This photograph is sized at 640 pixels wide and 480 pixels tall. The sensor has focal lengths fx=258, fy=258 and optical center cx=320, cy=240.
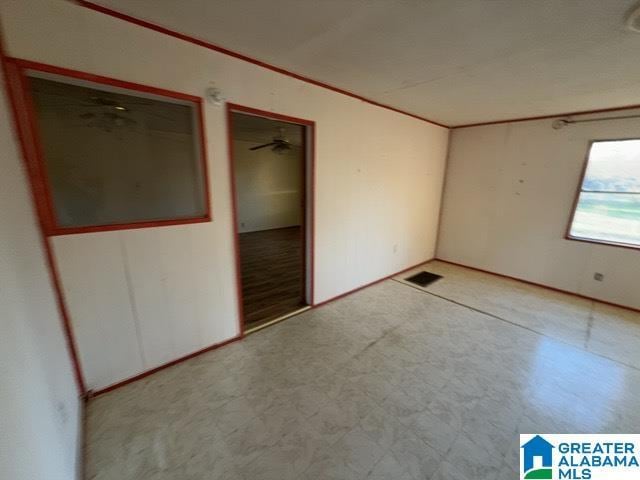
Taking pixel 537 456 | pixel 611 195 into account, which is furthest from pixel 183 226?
pixel 611 195

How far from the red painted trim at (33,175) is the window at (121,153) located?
520mm

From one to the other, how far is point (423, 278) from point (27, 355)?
4083 mm

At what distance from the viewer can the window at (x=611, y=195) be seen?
9.89ft

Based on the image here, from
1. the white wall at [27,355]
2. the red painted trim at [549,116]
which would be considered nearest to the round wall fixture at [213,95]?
the white wall at [27,355]

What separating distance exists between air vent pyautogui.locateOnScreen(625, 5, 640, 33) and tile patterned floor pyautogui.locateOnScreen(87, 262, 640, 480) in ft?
7.63

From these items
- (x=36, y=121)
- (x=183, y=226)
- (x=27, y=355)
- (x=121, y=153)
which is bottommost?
(x=27, y=355)

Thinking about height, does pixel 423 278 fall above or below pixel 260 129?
below

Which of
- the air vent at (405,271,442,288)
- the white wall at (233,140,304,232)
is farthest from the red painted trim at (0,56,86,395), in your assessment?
the white wall at (233,140,304,232)

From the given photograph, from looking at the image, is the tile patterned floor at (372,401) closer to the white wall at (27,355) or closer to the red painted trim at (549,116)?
the white wall at (27,355)

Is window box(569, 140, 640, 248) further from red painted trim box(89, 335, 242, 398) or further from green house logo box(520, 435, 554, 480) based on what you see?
red painted trim box(89, 335, 242, 398)

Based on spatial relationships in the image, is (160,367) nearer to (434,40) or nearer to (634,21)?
(434,40)

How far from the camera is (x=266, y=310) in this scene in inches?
117

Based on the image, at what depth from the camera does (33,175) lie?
4.58 feet

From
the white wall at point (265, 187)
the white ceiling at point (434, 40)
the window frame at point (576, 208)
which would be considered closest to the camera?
the white ceiling at point (434, 40)
